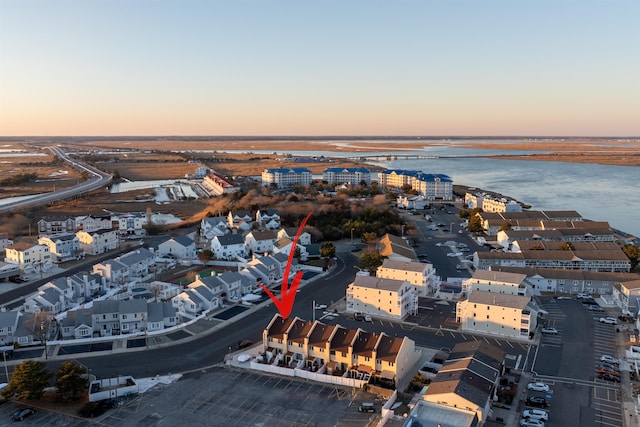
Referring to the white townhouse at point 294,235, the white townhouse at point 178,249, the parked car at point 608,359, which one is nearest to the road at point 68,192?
the white townhouse at point 178,249

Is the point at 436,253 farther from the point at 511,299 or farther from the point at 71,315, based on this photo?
the point at 71,315

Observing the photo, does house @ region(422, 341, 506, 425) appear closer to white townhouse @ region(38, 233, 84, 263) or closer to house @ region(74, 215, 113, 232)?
white townhouse @ region(38, 233, 84, 263)

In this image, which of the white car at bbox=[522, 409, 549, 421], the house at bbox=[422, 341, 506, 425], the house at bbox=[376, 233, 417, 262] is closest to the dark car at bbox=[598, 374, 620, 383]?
the house at bbox=[422, 341, 506, 425]

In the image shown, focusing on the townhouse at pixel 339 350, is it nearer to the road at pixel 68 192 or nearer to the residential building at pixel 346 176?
the road at pixel 68 192

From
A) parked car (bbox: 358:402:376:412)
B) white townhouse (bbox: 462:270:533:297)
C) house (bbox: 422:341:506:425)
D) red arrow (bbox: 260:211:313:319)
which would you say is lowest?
parked car (bbox: 358:402:376:412)

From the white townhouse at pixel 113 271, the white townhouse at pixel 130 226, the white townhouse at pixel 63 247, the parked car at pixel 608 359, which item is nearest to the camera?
the parked car at pixel 608 359

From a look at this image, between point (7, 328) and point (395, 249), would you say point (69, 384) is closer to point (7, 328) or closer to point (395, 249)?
point (7, 328)
